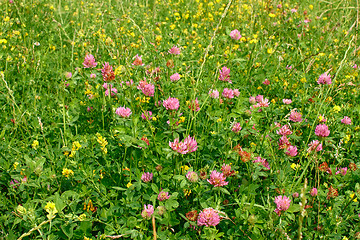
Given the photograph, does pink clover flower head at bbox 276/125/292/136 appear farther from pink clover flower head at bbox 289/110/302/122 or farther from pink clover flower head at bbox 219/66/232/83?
pink clover flower head at bbox 219/66/232/83

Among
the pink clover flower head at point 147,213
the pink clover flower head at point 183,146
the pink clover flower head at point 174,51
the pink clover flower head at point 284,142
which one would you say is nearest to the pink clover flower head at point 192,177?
the pink clover flower head at point 183,146

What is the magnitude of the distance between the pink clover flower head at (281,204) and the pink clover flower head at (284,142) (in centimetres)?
36

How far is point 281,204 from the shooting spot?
156cm

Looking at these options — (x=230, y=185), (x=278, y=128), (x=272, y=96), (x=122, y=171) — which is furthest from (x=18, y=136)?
(x=272, y=96)

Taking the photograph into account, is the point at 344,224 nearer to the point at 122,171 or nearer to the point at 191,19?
the point at 122,171

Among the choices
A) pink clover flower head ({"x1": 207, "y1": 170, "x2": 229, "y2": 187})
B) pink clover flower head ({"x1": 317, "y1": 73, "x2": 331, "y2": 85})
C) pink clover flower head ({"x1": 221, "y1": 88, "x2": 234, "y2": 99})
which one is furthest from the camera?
pink clover flower head ({"x1": 317, "y1": 73, "x2": 331, "y2": 85})

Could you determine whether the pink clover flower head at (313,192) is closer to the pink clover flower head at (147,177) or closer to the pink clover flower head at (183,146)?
the pink clover flower head at (183,146)

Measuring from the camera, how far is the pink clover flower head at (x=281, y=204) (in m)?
1.55

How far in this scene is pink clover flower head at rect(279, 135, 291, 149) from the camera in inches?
73.0

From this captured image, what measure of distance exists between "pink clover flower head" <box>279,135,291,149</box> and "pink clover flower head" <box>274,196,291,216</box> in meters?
0.36

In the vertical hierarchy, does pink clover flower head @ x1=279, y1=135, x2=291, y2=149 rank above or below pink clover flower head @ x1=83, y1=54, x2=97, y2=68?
below

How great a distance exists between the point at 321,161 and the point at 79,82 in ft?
6.93

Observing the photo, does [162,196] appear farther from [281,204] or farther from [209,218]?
[281,204]

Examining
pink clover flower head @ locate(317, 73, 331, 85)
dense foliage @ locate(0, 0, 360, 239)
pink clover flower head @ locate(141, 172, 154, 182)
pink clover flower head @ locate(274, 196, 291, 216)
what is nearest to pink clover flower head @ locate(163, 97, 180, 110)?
dense foliage @ locate(0, 0, 360, 239)
